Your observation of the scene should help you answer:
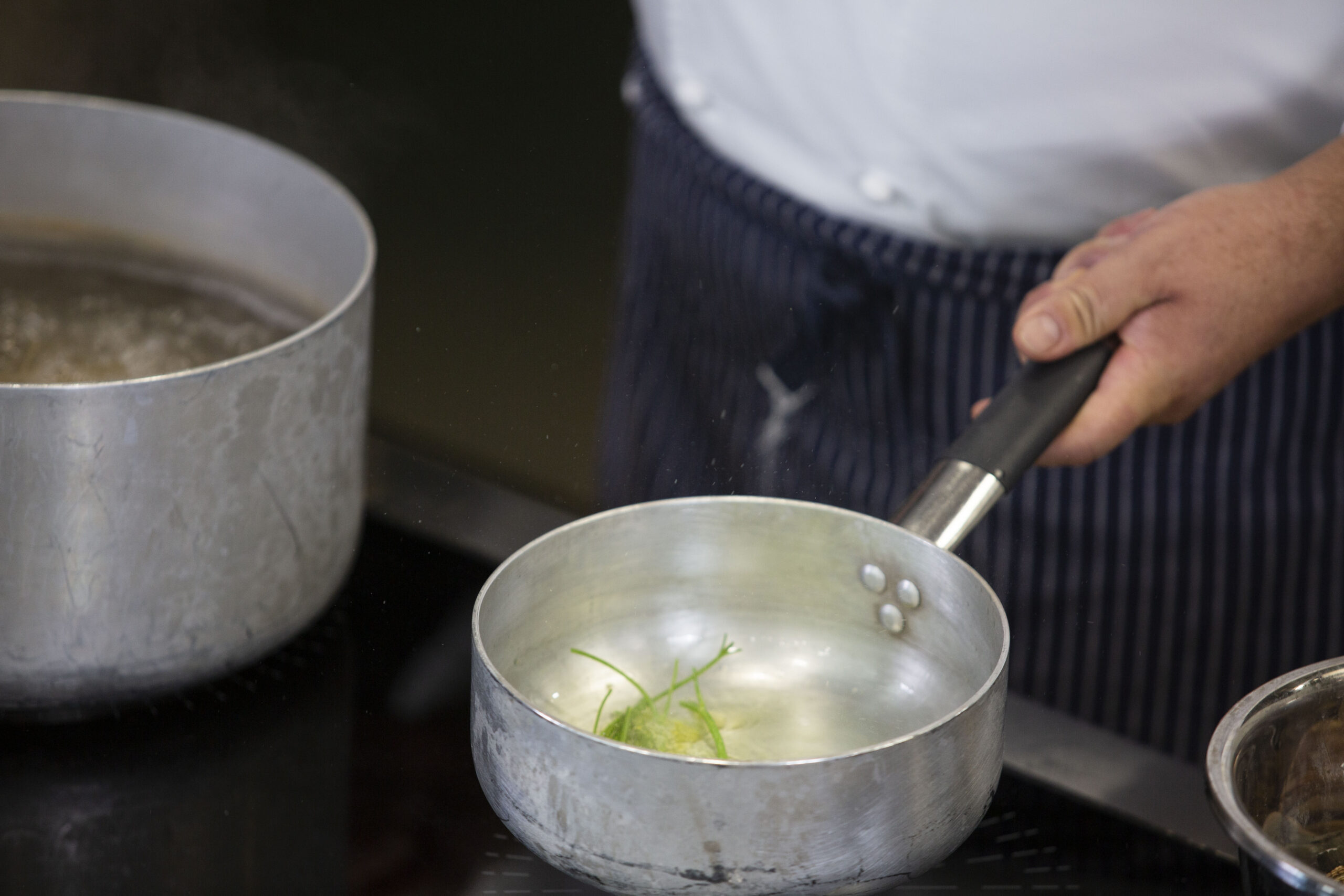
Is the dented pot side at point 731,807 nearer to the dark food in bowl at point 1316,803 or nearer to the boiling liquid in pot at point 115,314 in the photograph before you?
the dark food in bowl at point 1316,803

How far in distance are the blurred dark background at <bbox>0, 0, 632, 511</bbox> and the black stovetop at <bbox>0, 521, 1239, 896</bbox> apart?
140 millimetres

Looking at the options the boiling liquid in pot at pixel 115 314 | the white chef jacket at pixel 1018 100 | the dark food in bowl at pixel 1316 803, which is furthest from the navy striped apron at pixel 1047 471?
the dark food in bowl at pixel 1316 803

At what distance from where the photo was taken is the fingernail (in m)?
0.66

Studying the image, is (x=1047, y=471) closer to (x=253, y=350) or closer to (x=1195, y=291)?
(x=1195, y=291)

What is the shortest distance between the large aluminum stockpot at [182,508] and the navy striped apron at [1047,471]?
34 cm

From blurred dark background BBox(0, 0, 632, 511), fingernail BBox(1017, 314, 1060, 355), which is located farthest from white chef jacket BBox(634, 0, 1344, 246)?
fingernail BBox(1017, 314, 1060, 355)

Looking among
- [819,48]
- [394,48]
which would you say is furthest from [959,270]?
[394,48]

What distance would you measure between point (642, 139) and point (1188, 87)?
446mm

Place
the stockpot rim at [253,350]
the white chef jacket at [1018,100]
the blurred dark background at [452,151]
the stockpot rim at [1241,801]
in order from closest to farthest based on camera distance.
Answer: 1. the stockpot rim at [1241,801]
2. the stockpot rim at [253,350]
3. the blurred dark background at [452,151]
4. the white chef jacket at [1018,100]

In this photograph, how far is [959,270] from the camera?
3.07 feet

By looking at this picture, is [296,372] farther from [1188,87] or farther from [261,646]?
[1188,87]

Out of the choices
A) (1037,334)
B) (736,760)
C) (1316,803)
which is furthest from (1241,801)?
(1037,334)

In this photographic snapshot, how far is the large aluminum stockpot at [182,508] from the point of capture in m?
0.51

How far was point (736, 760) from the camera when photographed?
0.50 m
